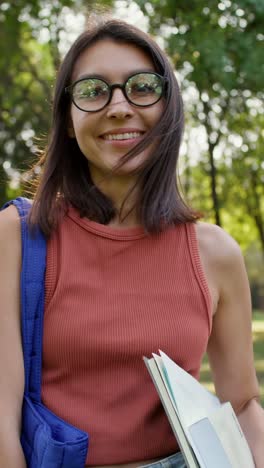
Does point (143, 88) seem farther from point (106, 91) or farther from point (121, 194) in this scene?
point (121, 194)

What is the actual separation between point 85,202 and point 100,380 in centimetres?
56

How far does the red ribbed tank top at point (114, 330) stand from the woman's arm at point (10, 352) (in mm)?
93

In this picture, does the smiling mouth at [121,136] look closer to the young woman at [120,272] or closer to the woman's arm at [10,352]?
the young woman at [120,272]

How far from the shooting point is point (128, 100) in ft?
8.29

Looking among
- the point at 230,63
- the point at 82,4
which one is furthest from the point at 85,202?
the point at 82,4

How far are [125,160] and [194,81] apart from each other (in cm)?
883

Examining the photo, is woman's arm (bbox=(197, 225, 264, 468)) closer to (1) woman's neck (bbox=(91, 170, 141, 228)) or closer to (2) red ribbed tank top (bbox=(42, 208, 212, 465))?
(2) red ribbed tank top (bbox=(42, 208, 212, 465))

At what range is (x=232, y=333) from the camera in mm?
2688

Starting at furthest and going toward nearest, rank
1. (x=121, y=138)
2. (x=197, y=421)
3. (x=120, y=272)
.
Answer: (x=121, y=138) < (x=120, y=272) < (x=197, y=421)

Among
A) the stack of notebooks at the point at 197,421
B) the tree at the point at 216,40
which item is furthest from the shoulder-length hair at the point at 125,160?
the tree at the point at 216,40

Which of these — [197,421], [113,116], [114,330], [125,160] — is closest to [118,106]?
[113,116]

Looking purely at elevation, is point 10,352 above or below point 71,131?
below

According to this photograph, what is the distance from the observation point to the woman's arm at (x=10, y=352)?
7.25ft

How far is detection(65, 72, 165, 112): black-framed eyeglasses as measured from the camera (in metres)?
2.52
